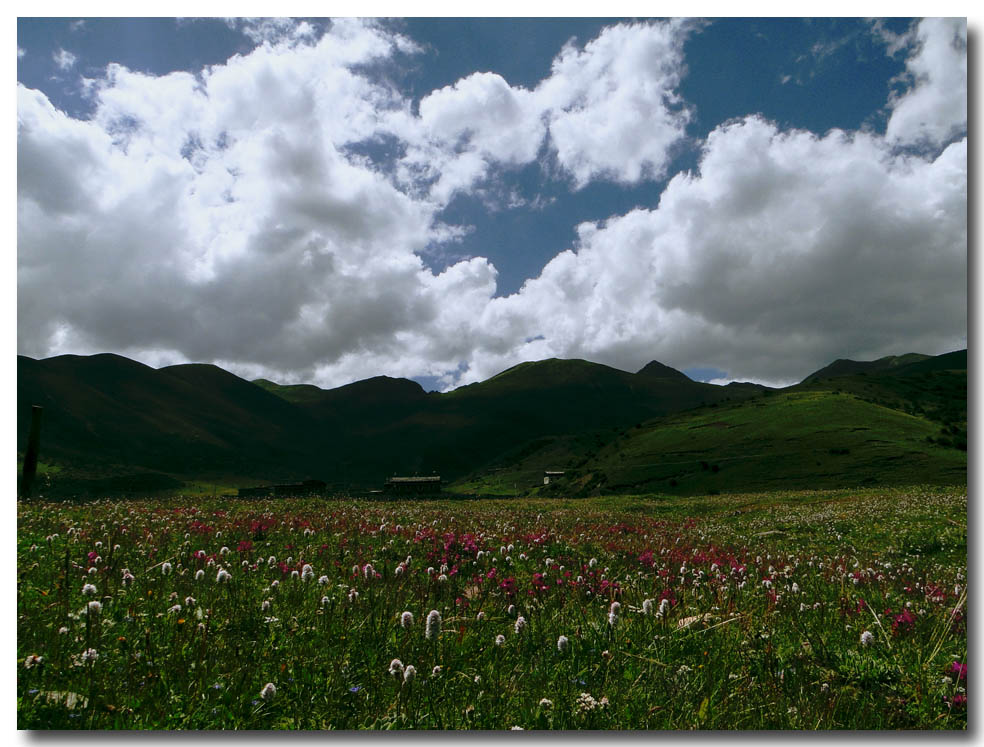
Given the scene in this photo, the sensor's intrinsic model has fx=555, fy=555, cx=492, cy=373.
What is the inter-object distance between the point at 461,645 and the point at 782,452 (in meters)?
60.8

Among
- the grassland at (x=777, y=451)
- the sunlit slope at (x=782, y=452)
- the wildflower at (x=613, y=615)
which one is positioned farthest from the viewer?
the sunlit slope at (x=782, y=452)

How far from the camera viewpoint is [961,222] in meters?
8.13

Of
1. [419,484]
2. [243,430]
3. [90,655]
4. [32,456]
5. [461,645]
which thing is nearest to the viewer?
[90,655]

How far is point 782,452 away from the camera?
57156 mm

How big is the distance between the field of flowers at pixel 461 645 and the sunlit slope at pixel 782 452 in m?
36.4

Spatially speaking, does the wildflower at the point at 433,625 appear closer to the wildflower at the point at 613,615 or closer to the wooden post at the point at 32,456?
the wildflower at the point at 613,615

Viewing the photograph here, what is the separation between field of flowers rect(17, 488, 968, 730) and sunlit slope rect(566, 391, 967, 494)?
36.4 m

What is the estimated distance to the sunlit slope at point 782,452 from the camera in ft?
136

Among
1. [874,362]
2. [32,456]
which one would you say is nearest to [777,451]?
[874,362]

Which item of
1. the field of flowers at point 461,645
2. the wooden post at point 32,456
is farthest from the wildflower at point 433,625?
the wooden post at point 32,456

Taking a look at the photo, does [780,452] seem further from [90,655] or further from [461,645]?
[90,655]

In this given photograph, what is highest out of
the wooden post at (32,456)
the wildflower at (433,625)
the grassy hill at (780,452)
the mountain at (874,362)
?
the mountain at (874,362)

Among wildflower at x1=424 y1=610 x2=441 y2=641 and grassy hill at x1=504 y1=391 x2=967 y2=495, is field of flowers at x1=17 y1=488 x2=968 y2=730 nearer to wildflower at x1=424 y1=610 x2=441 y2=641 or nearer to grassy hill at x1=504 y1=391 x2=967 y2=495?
wildflower at x1=424 y1=610 x2=441 y2=641

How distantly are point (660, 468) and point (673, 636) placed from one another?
64.3 meters
